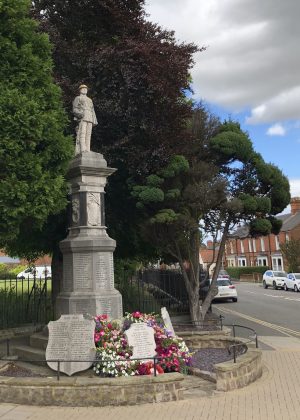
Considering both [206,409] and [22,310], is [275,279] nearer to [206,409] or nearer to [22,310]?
[22,310]

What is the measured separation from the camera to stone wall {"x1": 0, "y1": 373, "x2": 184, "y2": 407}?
678cm

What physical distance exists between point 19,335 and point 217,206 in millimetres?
6843

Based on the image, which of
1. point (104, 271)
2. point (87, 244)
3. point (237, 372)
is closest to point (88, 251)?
point (87, 244)

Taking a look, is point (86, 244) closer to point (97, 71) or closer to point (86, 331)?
point (86, 331)

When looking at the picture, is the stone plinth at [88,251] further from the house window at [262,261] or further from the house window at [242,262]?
the house window at [242,262]

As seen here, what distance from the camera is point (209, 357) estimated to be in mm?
10055

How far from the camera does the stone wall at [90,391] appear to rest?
6777mm

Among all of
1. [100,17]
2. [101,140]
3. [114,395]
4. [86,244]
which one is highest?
[100,17]

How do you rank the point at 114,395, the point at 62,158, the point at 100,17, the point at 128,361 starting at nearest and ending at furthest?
the point at 114,395
the point at 128,361
the point at 62,158
the point at 100,17

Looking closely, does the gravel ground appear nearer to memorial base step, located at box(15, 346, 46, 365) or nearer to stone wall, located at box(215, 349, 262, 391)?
stone wall, located at box(215, 349, 262, 391)

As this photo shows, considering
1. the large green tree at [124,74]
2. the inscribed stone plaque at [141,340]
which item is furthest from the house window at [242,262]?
the inscribed stone plaque at [141,340]

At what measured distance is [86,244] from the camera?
9.49m

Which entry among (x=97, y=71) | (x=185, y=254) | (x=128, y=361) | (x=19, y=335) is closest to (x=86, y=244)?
(x=128, y=361)

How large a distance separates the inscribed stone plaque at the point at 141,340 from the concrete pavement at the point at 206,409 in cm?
105
